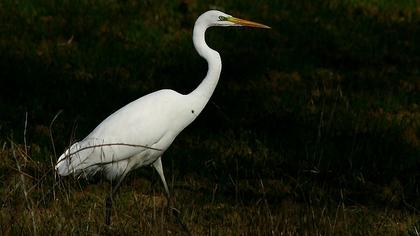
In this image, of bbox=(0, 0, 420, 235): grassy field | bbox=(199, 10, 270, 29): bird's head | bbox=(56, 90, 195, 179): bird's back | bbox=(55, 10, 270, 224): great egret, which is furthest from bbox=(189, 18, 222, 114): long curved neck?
bbox=(0, 0, 420, 235): grassy field

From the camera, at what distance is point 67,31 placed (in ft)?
36.0

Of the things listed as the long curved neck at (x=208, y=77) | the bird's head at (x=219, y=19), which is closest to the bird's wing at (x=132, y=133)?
the long curved neck at (x=208, y=77)

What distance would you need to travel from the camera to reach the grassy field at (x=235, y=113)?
579cm

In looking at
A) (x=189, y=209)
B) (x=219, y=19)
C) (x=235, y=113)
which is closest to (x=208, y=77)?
(x=219, y=19)

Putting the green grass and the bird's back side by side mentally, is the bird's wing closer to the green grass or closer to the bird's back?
the bird's back

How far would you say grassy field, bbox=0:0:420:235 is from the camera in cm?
579

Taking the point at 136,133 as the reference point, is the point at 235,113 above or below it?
below

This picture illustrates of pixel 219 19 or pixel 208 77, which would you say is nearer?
pixel 208 77

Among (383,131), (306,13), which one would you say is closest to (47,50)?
(306,13)

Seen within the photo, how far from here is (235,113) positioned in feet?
29.8

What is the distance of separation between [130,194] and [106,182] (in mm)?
447

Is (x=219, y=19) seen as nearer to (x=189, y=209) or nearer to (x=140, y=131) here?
(x=140, y=131)

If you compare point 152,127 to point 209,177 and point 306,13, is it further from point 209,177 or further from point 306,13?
point 306,13

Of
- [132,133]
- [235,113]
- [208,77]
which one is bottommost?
[235,113]
